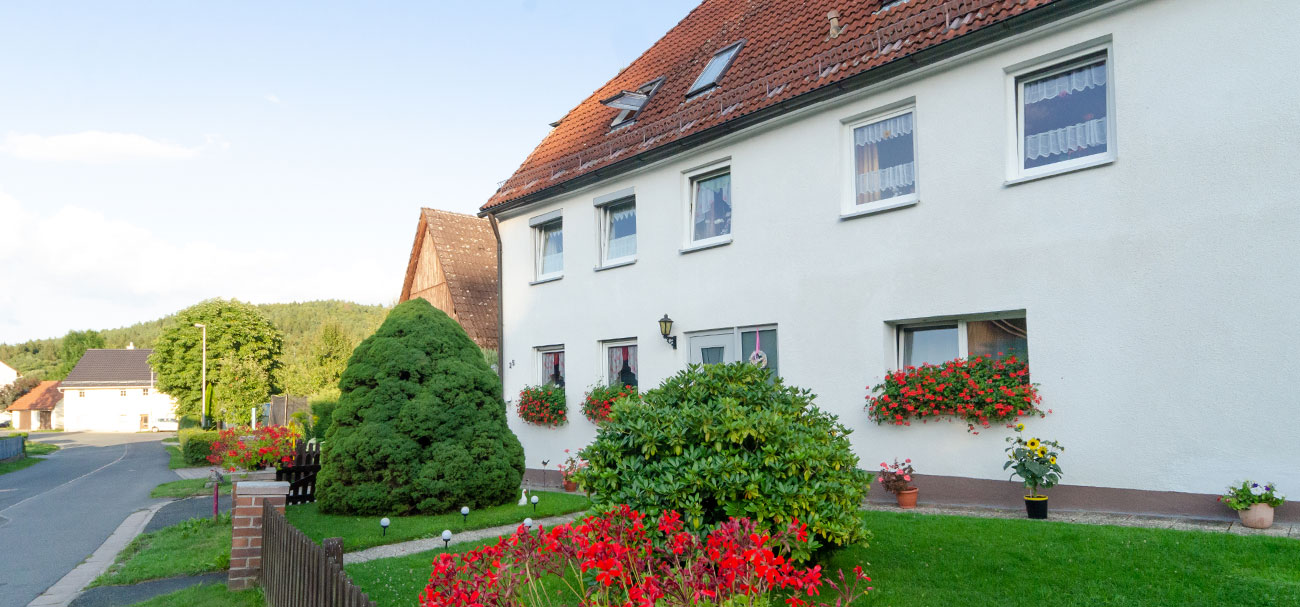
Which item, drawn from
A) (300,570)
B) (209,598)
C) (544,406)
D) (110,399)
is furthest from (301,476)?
(110,399)

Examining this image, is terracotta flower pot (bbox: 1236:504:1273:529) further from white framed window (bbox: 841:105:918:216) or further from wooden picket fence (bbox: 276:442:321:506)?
wooden picket fence (bbox: 276:442:321:506)

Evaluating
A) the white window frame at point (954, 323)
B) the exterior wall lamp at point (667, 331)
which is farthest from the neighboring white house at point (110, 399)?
the white window frame at point (954, 323)

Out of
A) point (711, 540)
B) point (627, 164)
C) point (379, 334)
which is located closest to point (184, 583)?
point (379, 334)

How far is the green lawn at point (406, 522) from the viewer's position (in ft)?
28.3

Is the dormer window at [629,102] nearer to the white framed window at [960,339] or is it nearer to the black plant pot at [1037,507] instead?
the white framed window at [960,339]

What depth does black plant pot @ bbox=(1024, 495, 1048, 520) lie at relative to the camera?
7.25 metres

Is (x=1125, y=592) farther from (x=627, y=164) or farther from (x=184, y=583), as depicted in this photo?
(x=627, y=164)

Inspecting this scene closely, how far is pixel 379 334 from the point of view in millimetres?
11227

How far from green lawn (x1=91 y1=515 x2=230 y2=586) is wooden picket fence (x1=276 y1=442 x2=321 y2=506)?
1.02m

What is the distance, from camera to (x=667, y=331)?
12078 millimetres

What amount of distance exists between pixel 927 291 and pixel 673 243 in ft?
Result: 15.0

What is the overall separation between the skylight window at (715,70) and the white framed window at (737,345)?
4026 millimetres

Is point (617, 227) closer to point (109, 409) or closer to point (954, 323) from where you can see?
point (954, 323)

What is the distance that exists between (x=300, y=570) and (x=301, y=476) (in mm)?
8026
